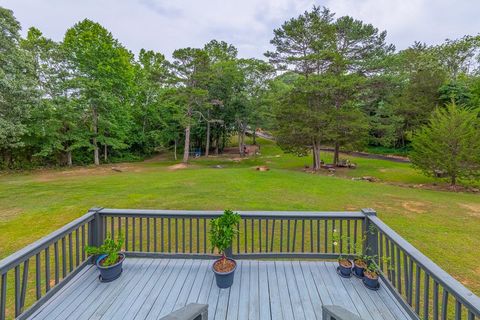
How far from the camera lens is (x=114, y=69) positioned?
20.9 metres

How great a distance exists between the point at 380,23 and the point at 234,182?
56.6ft

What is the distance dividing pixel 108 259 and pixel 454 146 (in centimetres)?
1465

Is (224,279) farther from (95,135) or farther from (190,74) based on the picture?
(95,135)

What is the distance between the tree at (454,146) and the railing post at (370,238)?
11527mm

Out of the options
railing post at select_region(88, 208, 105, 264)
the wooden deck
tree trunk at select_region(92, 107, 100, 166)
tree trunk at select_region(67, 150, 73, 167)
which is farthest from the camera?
tree trunk at select_region(92, 107, 100, 166)

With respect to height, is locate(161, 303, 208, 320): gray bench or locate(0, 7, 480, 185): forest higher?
locate(0, 7, 480, 185): forest

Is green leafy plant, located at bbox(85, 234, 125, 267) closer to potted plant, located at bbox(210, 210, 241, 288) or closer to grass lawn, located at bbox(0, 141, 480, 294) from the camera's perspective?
potted plant, located at bbox(210, 210, 241, 288)

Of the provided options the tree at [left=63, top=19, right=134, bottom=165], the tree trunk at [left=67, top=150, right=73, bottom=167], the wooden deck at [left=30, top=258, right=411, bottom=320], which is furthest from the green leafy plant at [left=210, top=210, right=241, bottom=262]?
the tree trunk at [left=67, top=150, right=73, bottom=167]

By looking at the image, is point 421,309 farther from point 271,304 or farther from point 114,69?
point 114,69

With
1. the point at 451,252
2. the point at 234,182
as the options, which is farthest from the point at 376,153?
the point at 451,252

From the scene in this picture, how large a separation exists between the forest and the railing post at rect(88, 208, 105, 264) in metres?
→ 11.2

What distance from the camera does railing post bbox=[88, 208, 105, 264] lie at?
3477mm

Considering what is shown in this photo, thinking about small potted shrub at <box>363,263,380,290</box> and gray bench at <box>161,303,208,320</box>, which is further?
small potted shrub at <box>363,263,380,290</box>

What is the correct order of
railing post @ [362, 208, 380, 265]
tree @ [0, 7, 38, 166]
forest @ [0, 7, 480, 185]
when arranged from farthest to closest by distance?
forest @ [0, 7, 480, 185] → tree @ [0, 7, 38, 166] → railing post @ [362, 208, 380, 265]
